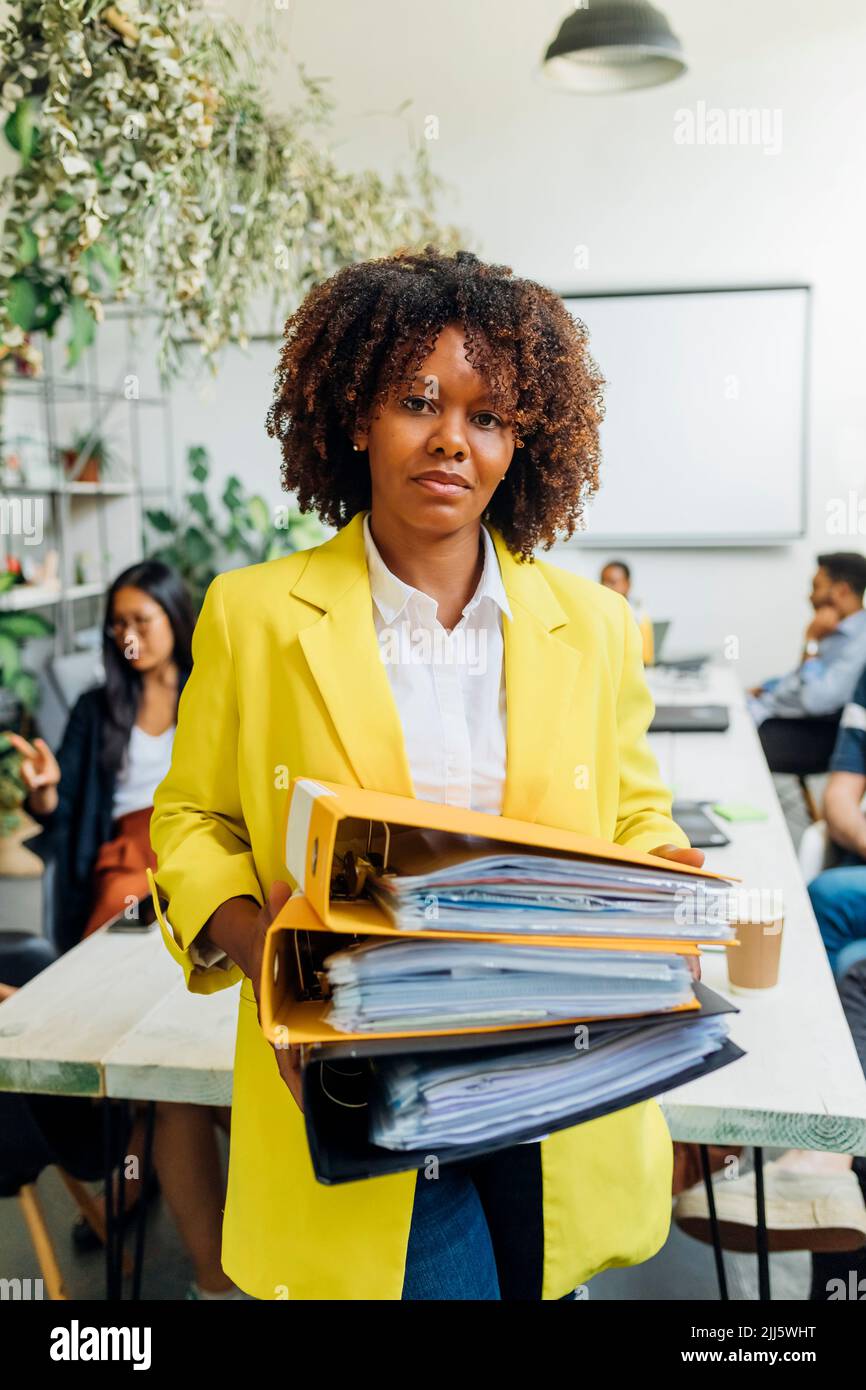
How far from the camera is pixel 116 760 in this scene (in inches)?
96.7

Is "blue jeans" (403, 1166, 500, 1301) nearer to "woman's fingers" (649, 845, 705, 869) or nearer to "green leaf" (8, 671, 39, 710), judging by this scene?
"woman's fingers" (649, 845, 705, 869)

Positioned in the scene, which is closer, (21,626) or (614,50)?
(614,50)

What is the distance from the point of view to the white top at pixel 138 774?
2488 mm

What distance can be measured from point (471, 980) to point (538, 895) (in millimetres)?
73

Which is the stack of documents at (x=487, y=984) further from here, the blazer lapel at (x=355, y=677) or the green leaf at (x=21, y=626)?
the green leaf at (x=21, y=626)

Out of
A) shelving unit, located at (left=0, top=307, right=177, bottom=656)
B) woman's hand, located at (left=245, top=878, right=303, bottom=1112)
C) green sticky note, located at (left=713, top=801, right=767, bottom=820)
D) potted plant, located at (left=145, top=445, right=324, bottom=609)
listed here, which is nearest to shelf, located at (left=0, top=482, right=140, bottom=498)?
shelving unit, located at (left=0, top=307, right=177, bottom=656)

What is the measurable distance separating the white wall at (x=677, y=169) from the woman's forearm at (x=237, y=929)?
498 cm

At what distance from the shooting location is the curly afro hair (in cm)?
92

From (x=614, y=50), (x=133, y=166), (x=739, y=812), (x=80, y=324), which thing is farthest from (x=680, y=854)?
(x=614, y=50)

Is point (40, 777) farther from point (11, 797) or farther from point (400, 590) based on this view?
point (11, 797)

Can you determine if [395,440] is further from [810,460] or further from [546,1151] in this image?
[810,460]

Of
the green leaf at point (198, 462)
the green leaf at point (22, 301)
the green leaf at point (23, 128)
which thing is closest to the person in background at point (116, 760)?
the green leaf at point (22, 301)

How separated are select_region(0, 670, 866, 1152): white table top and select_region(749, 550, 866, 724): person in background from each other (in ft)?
8.41

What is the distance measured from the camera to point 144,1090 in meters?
1.31
